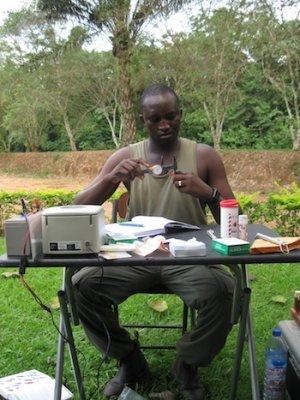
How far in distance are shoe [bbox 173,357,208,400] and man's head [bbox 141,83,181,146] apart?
1.11 m

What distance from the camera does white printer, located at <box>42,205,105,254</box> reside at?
1.46 m

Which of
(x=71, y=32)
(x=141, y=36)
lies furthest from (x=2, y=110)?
(x=141, y=36)

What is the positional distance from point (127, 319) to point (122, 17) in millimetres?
7721

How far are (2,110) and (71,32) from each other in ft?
29.6

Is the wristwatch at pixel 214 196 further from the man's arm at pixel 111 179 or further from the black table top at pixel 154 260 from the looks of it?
the black table top at pixel 154 260

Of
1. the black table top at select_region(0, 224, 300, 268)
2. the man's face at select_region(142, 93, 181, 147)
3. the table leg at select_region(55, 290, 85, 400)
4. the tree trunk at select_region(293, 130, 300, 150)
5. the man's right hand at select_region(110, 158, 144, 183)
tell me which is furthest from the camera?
the tree trunk at select_region(293, 130, 300, 150)

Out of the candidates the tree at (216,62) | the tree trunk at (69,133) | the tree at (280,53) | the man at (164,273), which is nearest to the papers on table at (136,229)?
the man at (164,273)

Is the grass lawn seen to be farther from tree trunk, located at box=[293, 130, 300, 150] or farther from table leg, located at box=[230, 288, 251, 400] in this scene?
tree trunk, located at box=[293, 130, 300, 150]

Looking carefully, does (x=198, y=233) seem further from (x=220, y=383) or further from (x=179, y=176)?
(x=220, y=383)

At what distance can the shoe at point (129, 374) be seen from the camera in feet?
6.56

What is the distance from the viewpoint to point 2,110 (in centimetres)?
2034

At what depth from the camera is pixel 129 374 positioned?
2064 mm

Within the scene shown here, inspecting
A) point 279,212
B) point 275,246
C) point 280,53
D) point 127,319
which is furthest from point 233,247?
point 280,53

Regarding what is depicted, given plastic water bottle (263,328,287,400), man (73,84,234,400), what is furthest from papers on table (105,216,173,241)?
plastic water bottle (263,328,287,400)
